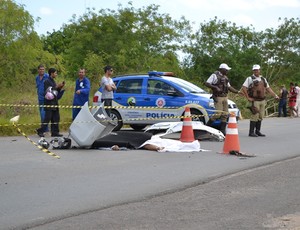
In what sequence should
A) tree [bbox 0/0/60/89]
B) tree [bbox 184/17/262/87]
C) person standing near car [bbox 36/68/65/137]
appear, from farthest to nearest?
1. tree [bbox 184/17/262/87]
2. tree [bbox 0/0/60/89]
3. person standing near car [bbox 36/68/65/137]

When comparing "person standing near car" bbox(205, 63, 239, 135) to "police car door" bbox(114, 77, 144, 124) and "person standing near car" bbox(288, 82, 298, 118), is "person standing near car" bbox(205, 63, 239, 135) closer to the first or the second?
"police car door" bbox(114, 77, 144, 124)

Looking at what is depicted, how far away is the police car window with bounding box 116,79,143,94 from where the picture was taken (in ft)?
55.5

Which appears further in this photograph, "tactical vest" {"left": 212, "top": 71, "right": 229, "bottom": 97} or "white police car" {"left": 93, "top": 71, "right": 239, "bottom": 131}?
"white police car" {"left": 93, "top": 71, "right": 239, "bottom": 131}

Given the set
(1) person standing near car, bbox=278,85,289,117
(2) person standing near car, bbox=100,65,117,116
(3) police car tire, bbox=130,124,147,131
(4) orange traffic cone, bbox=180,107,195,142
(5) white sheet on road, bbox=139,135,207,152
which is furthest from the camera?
(1) person standing near car, bbox=278,85,289,117

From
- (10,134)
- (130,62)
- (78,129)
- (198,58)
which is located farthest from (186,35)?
(78,129)

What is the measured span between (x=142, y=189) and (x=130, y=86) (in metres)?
9.72

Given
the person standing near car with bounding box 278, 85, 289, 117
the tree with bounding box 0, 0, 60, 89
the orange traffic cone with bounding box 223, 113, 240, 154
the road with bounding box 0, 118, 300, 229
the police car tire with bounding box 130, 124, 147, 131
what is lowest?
the road with bounding box 0, 118, 300, 229

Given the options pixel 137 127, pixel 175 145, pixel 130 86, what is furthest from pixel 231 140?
pixel 137 127

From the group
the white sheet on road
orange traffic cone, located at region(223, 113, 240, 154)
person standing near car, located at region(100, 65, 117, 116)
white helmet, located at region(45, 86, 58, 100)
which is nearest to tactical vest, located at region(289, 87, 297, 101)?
person standing near car, located at region(100, 65, 117, 116)

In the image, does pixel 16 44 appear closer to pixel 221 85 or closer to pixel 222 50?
pixel 221 85

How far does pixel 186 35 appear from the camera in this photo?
41.2 m

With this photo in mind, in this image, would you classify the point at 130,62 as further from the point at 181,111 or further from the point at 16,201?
the point at 16,201

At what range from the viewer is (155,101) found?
1645 cm

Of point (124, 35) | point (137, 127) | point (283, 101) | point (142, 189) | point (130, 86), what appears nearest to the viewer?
point (142, 189)
